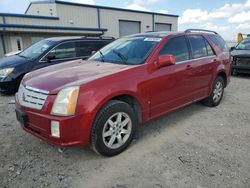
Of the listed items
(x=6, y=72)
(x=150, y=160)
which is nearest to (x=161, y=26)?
(x=6, y=72)

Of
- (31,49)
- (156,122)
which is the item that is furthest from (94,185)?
(31,49)

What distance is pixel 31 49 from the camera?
7.53 metres

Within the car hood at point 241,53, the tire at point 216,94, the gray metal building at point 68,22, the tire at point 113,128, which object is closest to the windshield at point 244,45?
the car hood at point 241,53

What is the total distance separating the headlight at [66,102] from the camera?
2844 mm

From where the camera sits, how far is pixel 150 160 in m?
3.27

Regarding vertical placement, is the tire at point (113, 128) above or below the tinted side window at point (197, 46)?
below

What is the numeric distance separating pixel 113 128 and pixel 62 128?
75cm

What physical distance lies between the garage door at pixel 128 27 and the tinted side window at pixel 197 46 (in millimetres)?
20818

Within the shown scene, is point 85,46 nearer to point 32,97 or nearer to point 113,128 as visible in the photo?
point 32,97

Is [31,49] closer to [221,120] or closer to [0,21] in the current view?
[221,120]

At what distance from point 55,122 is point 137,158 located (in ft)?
4.13

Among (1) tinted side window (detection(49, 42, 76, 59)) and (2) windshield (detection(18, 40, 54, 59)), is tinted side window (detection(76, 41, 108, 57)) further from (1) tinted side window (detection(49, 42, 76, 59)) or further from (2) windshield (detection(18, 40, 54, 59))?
(2) windshield (detection(18, 40, 54, 59))

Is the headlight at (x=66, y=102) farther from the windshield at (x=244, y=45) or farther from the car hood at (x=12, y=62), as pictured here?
the windshield at (x=244, y=45)

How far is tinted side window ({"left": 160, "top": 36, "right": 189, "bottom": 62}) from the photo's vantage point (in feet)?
13.4
